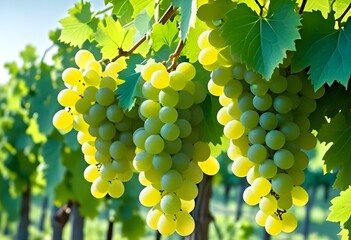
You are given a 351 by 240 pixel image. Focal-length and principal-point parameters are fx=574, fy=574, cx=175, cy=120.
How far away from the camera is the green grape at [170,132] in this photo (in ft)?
2.52

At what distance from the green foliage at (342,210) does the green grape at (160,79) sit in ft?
0.99

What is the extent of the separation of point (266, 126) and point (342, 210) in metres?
0.19

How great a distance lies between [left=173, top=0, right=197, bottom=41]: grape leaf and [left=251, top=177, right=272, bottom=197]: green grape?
213 mm

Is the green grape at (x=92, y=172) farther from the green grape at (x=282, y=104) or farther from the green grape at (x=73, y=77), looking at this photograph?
the green grape at (x=282, y=104)

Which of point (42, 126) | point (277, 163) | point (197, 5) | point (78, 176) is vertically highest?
point (42, 126)

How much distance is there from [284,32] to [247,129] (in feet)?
0.48

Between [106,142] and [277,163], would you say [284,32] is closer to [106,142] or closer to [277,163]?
[277,163]

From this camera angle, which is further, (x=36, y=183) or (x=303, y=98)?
(x=36, y=183)

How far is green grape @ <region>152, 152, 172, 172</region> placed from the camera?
2.51 feet

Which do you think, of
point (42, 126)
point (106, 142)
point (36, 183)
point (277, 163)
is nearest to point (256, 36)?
point (277, 163)

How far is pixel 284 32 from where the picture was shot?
74 cm

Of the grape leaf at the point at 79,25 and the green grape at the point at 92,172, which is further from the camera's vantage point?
the grape leaf at the point at 79,25

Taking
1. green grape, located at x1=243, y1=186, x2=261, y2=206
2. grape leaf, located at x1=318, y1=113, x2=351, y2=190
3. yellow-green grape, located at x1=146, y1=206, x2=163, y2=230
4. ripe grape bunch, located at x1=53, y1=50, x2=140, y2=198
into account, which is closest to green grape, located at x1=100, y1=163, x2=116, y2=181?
ripe grape bunch, located at x1=53, y1=50, x2=140, y2=198

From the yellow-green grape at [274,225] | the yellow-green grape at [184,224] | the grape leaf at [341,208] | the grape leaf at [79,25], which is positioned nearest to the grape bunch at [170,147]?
the yellow-green grape at [184,224]
